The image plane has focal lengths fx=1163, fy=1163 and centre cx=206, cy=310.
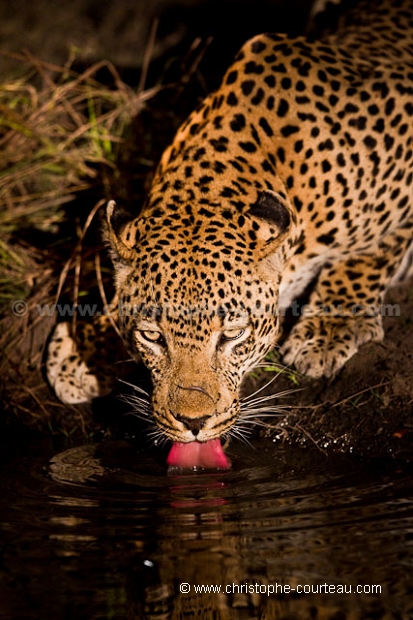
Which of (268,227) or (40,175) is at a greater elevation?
(40,175)

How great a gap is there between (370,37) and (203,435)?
13.1 feet

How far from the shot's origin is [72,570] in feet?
18.4

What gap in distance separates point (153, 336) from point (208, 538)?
1607 millimetres

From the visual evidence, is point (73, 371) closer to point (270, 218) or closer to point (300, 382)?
point (300, 382)

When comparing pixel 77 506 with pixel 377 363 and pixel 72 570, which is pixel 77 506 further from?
pixel 377 363

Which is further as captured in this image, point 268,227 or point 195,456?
point 268,227

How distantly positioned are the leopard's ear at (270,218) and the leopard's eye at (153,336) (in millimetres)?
835

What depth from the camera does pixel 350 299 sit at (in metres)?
8.88

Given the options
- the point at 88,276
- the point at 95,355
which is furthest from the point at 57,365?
the point at 88,276

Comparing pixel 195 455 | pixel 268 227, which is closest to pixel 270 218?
pixel 268 227

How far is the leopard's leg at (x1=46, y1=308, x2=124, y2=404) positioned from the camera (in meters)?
8.80

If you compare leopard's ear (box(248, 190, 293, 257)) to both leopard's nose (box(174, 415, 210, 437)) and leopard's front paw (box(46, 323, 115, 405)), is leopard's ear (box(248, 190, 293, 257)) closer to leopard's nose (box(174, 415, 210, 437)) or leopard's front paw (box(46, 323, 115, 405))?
leopard's nose (box(174, 415, 210, 437))

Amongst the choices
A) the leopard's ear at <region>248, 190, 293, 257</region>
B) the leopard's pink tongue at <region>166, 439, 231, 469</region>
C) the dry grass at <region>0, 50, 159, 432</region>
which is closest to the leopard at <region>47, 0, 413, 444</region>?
the leopard's ear at <region>248, 190, 293, 257</region>

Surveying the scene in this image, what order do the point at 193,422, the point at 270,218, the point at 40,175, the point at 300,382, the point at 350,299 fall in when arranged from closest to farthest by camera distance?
the point at 193,422, the point at 270,218, the point at 300,382, the point at 350,299, the point at 40,175
